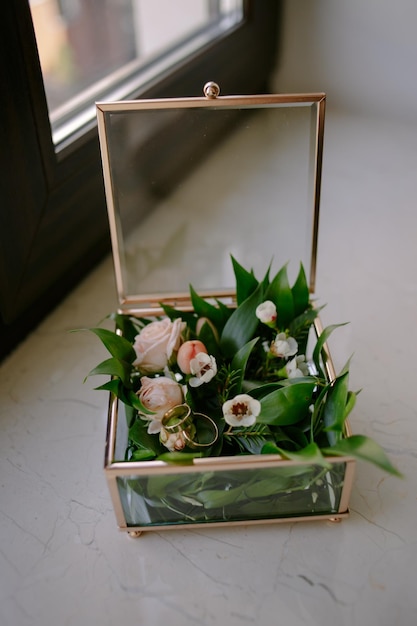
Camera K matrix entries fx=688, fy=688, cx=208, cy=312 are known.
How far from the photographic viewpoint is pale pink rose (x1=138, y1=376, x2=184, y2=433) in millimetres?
672

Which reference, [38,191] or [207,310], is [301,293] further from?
[38,191]

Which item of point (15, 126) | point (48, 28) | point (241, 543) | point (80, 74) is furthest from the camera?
point (80, 74)

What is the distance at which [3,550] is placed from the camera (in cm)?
70

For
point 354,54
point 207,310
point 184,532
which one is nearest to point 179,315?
point 207,310

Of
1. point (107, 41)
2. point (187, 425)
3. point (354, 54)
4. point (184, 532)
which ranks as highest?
point (107, 41)

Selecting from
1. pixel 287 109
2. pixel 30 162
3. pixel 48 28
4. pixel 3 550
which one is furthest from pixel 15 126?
pixel 3 550

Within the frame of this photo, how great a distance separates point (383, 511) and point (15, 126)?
1.97 ft

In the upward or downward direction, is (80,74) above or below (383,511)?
above

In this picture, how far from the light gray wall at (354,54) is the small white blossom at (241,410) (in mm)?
964

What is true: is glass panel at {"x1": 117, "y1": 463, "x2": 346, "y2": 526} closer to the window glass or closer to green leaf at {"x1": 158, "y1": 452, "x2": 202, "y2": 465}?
green leaf at {"x1": 158, "y1": 452, "x2": 202, "y2": 465}

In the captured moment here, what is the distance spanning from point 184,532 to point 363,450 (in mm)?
230

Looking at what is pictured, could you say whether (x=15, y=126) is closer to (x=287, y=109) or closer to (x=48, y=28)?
(x=48, y=28)

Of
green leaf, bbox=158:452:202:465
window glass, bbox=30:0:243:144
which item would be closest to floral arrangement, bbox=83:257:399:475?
green leaf, bbox=158:452:202:465

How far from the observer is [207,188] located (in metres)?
0.84
